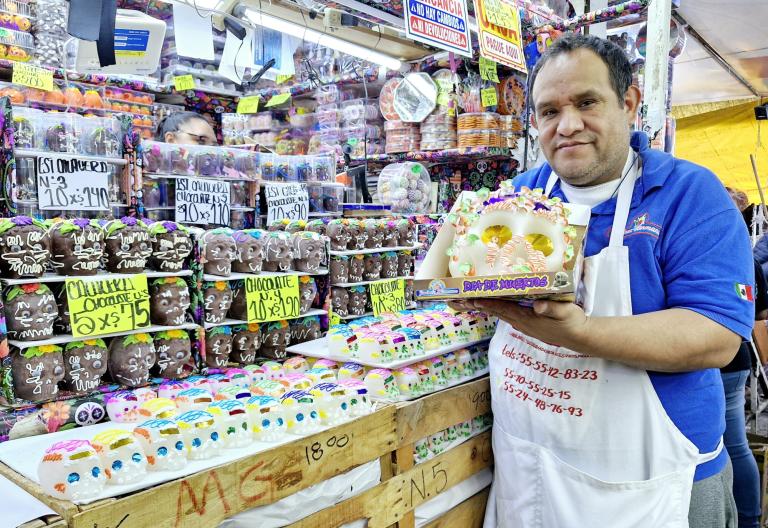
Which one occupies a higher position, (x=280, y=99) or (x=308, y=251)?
(x=280, y=99)

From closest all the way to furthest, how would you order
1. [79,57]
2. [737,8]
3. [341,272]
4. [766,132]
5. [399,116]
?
[341,272] < [79,57] < [399,116] < [737,8] < [766,132]

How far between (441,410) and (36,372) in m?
1.42

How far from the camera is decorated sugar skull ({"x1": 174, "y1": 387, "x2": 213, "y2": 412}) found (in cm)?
153

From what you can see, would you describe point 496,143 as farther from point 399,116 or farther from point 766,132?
point 766,132

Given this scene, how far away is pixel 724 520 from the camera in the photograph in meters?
1.61

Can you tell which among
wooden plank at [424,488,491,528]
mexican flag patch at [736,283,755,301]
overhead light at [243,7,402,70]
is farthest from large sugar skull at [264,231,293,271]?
overhead light at [243,7,402,70]

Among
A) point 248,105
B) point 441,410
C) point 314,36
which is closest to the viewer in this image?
point 441,410

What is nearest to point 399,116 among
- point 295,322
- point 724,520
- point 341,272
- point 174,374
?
point 341,272

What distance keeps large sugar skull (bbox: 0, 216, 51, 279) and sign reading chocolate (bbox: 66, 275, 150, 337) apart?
129 millimetres

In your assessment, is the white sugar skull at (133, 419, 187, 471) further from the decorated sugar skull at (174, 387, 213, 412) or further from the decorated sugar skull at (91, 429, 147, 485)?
the decorated sugar skull at (174, 387, 213, 412)

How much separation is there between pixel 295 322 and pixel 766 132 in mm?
10254

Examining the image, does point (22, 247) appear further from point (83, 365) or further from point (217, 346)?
point (217, 346)

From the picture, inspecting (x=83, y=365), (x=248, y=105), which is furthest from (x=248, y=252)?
(x=248, y=105)

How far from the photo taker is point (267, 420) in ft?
4.78
